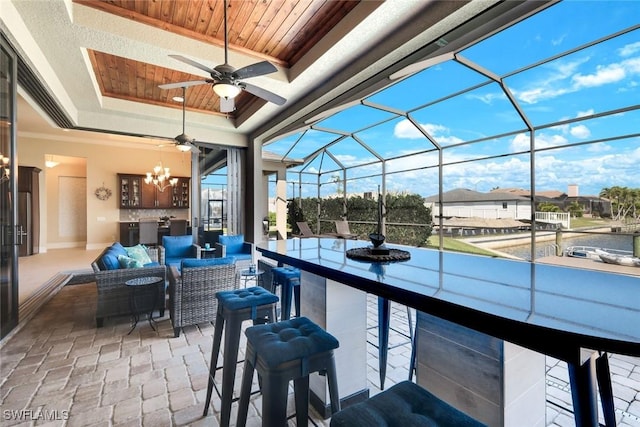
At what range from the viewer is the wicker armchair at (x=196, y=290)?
122 inches

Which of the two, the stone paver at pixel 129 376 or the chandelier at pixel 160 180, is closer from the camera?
the stone paver at pixel 129 376

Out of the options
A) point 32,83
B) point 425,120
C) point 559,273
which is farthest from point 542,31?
point 32,83

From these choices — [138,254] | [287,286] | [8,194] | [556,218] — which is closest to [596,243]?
[556,218]

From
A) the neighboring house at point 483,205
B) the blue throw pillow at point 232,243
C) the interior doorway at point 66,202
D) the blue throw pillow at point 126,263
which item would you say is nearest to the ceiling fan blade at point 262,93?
the blue throw pillow at point 126,263

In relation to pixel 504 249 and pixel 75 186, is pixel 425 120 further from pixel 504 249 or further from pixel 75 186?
pixel 75 186

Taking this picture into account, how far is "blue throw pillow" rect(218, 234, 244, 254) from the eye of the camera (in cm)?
580

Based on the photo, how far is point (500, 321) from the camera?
771 millimetres

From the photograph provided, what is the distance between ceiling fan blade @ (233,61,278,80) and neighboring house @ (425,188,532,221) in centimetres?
406

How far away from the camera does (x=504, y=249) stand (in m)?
5.15

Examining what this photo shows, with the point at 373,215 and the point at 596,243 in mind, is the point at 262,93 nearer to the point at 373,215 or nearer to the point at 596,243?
the point at 596,243

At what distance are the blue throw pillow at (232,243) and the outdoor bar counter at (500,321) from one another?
4.30 meters

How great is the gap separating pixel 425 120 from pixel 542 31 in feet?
6.40

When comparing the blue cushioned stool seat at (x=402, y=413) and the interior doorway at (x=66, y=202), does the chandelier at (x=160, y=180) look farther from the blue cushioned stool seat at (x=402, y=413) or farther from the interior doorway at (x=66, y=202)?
the blue cushioned stool seat at (x=402, y=413)

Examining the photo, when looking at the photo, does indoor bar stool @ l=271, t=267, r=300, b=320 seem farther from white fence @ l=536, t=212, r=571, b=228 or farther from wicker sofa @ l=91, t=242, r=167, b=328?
white fence @ l=536, t=212, r=571, b=228
